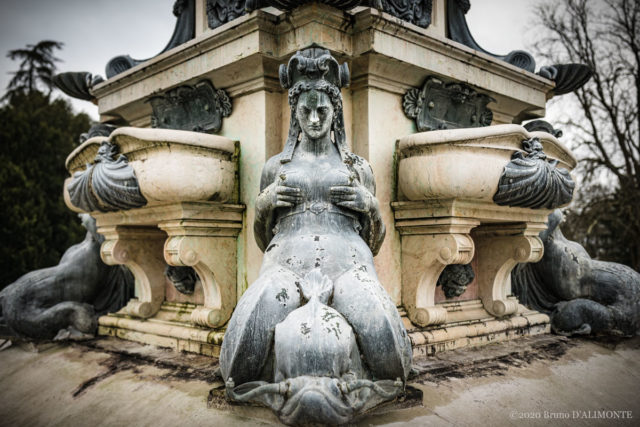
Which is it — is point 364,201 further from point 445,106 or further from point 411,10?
point 411,10

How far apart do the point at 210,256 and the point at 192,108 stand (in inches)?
58.0

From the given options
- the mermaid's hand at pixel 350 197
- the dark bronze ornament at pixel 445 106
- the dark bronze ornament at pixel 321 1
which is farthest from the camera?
the dark bronze ornament at pixel 445 106

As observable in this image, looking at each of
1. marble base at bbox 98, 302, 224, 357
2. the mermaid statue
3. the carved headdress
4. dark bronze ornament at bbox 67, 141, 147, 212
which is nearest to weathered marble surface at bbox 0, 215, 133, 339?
marble base at bbox 98, 302, 224, 357

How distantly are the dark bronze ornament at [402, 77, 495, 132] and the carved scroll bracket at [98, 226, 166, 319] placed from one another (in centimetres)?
250

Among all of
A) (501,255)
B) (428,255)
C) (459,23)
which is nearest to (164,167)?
(428,255)

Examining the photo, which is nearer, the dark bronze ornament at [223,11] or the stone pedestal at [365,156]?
the stone pedestal at [365,156]

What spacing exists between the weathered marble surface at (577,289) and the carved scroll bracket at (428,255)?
141 cm

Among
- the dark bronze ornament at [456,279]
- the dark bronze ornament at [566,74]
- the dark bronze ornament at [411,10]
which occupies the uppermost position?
the dark bronze ornament at [411,10]

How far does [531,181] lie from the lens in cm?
346

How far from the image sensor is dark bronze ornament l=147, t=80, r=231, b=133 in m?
4.08

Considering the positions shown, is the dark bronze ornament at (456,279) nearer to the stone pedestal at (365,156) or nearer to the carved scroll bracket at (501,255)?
the stone pedestal at (365,156)

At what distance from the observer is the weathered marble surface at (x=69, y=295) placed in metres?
4.28

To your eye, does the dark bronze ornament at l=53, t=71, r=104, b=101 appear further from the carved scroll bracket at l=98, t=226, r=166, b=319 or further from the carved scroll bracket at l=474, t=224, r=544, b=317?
the carved scroll bracket at l=474, t=224, r=544, b=317

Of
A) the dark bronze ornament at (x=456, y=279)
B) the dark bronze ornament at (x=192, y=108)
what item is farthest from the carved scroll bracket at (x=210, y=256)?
the dark bronze ornament at (x=456, y=279)
